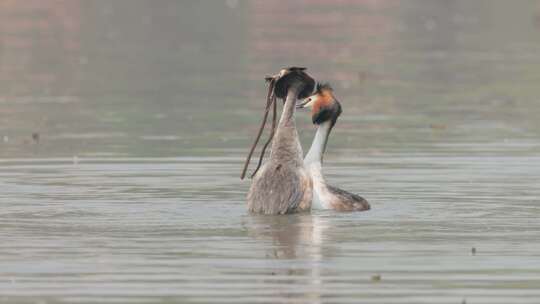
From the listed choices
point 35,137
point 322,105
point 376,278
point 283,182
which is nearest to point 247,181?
point 322,105

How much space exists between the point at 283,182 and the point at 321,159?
1.60 ft

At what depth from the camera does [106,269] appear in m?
11.0

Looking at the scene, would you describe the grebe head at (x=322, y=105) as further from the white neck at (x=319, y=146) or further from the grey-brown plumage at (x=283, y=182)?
the grey-brown plumage at (x=283, y=182)

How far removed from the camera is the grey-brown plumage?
13.9 meters

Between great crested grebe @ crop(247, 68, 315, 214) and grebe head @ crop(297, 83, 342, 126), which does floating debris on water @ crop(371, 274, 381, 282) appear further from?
grebe head @ crop(297, 83, 342, 126)

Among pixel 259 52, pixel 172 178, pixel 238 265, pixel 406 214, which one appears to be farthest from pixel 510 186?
pixel 259 52

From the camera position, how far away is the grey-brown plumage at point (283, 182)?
13.9 meters

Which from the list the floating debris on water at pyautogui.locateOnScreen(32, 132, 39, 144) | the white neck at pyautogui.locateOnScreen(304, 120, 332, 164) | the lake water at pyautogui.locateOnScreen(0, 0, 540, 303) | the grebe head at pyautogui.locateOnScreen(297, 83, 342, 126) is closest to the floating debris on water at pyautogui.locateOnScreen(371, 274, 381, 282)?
the lake water at pyautogui.locateOnScreen(0, 0, 540, 303)

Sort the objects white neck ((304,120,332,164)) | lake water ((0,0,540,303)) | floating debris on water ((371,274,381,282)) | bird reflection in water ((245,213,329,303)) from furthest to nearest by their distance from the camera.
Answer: white neck ((304,120,332,164)) < lake water ((0,0,540,303)) < floating debris on water ((371,274,381,282)) < bird reflection in water ((245,213,329,303))

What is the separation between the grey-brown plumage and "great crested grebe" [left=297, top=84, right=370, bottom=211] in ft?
0.27

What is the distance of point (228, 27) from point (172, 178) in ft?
90.4

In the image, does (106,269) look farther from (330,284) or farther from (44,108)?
(44,108)

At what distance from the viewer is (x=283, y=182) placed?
13898 millimetres

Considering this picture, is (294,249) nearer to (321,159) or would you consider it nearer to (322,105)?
(321,159)
